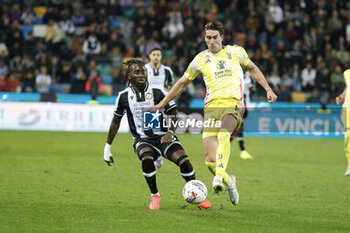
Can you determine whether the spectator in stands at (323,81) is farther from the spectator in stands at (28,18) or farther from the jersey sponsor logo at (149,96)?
the jersey sponsor logo at (149,96)

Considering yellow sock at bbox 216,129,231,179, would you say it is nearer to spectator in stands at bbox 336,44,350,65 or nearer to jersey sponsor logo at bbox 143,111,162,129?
jersey sponsor logo at bbox 143,111,162,129

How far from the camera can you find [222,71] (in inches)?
305

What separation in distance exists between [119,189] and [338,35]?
656 inches

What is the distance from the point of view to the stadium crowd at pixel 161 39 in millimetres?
21547

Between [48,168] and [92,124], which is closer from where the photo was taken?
[48,168]

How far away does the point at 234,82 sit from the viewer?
7758 millimetres

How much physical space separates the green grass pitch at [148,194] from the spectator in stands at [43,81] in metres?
4.98

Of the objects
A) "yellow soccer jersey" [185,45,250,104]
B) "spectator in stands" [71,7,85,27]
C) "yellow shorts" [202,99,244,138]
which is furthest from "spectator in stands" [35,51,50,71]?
"yellow shorts" [202,99,244,138]

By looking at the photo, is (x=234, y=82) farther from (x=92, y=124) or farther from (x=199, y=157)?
(x=92, y=124)

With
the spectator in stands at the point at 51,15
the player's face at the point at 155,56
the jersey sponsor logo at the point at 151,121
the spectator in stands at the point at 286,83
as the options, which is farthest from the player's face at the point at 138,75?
the spectator in stands at the point at 51,15

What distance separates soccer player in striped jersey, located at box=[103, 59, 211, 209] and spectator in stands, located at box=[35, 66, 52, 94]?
13.5 metres

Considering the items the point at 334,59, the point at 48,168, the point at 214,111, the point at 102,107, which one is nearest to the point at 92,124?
the point at 102,107

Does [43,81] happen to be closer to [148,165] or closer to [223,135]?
[148,165]

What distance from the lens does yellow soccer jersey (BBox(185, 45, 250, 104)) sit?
771cm
